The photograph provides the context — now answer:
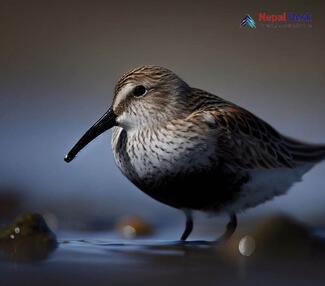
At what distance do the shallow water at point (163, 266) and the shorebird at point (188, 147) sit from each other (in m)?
0.26

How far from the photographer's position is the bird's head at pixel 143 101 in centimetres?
323

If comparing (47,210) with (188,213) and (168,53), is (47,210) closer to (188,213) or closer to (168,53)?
(188,213)

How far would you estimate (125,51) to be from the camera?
489 centimetres

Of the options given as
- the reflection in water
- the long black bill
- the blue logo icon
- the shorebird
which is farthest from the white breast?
the blue logo icon

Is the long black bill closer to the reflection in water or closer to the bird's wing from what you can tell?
the bird's wing

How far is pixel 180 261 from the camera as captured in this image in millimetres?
2760

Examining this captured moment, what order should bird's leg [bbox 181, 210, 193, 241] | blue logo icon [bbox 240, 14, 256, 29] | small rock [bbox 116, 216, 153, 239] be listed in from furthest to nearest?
blue logo icon [bbox 240, 14, 256, 29] < small rock [bbox 116, 216, 153, 239] < bird's leg [bbox 181, 210, 193, 241]

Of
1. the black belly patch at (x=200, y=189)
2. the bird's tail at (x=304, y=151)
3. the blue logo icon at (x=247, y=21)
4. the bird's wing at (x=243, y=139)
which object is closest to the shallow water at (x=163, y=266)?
the black belly patch at (x=200, y=189)

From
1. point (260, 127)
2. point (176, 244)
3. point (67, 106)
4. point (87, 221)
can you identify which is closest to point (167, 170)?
point (176, 244)

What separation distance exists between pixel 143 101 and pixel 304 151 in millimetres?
746

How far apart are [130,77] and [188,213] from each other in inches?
23.1

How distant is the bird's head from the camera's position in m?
3.23

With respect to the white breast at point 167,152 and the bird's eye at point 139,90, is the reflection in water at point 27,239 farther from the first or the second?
the bird's eye at point 139,90

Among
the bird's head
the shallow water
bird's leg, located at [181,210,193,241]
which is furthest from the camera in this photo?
bird's leg, located at [181,210,193,241]
